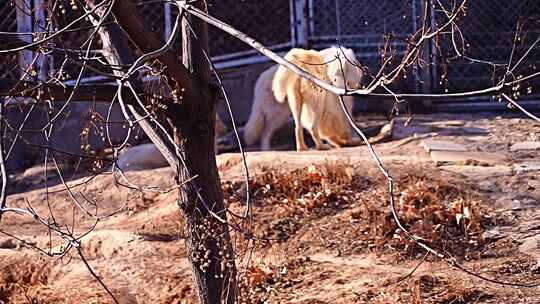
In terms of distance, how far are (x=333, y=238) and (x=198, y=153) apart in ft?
6.55

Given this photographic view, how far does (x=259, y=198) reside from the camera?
647cm

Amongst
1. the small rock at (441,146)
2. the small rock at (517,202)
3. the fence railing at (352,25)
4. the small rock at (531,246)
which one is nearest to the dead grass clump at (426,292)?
the small rock at (531,246)

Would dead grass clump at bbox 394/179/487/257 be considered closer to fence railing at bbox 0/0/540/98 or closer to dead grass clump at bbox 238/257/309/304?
dead grass clump at bbox 238/257/309/304

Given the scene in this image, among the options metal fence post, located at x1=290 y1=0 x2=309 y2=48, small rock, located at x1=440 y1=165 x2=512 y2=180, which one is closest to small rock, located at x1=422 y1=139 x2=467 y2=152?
small rock, located at x1=440 y1=165 x2=512 y2=180

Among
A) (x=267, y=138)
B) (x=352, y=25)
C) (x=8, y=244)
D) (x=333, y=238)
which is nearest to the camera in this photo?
(x=333, y=238)

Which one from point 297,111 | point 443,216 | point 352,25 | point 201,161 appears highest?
point 352,25

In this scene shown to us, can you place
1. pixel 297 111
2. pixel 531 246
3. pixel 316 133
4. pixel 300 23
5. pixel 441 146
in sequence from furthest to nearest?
1. pixel 300 23
2. pixel 297 111
3. pixel 316 133
4. pixel 441 146
5. pixel 531 246

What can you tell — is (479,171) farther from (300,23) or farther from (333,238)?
(300,23)

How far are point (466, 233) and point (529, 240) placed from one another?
378mm

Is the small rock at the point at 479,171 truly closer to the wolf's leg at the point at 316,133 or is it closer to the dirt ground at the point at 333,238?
the dirt ground at the point at 333,238

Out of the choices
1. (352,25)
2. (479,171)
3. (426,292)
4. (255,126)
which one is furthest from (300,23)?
(426,292)

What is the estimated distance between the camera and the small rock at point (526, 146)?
24.4 feet

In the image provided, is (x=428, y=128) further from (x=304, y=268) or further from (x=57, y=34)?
(x=57, y=34)

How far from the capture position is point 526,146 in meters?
7.52
